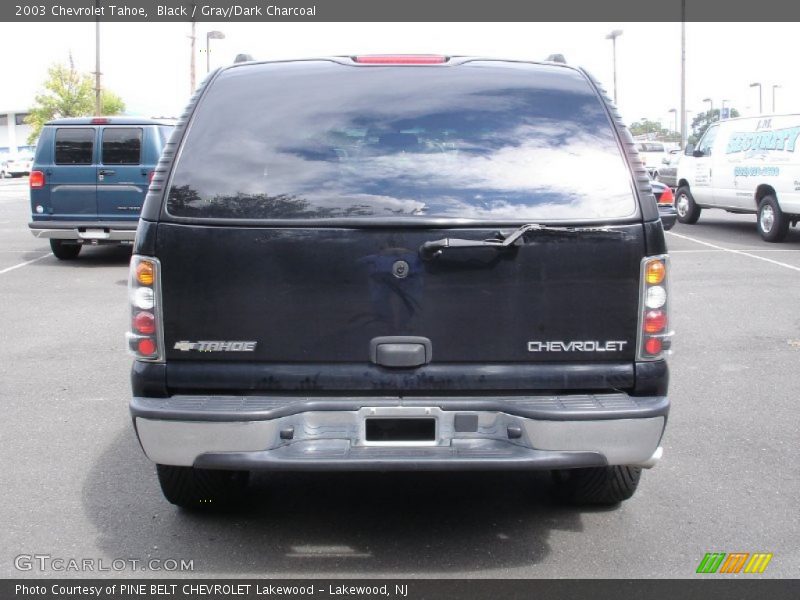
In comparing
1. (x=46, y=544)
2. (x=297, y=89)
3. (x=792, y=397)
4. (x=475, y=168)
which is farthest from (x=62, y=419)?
(x=792, y=397)

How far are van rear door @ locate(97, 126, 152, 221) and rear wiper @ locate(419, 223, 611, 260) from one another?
1040cm

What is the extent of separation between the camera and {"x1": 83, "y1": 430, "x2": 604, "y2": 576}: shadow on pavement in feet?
12.9

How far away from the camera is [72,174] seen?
1341 centimetres

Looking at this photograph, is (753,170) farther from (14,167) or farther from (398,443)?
(14,167)

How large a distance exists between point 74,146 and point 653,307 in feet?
38.0

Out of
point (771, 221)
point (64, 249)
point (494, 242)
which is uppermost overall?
point (494, 242)

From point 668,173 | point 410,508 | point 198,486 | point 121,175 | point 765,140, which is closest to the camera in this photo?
point 198,486

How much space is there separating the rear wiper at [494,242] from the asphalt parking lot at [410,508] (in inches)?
51.6

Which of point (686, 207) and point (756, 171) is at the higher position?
point (756, 171)

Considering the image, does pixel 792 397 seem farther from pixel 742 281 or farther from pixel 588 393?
pixel 742 281

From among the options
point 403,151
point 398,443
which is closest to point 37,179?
point 403,151

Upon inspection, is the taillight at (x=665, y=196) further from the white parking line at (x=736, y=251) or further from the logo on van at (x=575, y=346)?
the white parking line at (x=736, y=251)

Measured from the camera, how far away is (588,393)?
3.71 meters

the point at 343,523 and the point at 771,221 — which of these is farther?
the point at 771,221
